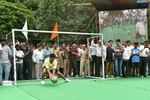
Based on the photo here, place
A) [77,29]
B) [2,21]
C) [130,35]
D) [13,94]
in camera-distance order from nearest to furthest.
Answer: [13,94]
[130,35]
[2,21]
[77,29]

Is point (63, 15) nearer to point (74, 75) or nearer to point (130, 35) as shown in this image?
point (130, 35)

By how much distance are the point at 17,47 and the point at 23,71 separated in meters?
1.11

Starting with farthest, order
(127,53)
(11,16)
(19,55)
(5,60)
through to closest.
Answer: (11,16) → (127,53) → (19,55) → (5,60)

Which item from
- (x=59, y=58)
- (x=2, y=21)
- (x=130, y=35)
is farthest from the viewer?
(x=2, y=21)

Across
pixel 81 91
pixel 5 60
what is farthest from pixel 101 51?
pixel 81 91

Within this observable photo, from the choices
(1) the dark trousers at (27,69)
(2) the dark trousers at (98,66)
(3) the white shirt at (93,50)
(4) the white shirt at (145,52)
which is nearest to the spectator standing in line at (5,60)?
(1) the dark trousers at (27,69)

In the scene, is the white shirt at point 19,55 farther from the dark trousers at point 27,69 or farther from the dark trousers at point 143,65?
the dark trousers at point 143,65

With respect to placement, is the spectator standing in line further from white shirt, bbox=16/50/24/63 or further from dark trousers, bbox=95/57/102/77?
dark trousers, bbox=95/57/102/77

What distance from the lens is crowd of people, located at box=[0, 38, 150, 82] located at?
20172 millimetres

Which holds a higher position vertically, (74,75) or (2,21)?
(2,21)

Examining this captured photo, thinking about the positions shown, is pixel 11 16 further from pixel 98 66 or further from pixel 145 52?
pixel 145 52

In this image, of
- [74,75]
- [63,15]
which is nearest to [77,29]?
[63,15]

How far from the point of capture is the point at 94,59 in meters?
20.9

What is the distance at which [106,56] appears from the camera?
20844 millimetres
